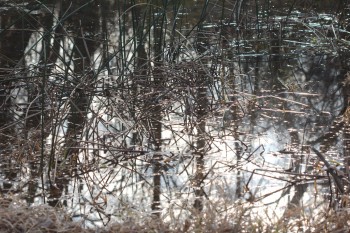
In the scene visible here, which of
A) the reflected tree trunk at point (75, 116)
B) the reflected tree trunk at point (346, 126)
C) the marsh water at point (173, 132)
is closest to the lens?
the marsh water at point (173, 132)

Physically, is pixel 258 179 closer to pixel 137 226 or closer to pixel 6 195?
pixel 137 226

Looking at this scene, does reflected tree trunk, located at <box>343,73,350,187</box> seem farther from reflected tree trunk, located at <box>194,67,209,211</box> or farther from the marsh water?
reflected tree trunk, located at <box>194,67,209,211</box>

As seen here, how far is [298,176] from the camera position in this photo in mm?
2732

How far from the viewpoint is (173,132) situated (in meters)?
3.23

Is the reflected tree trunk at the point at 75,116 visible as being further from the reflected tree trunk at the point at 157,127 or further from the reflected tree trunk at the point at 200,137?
the reflected tree trunk at the point at 200,137

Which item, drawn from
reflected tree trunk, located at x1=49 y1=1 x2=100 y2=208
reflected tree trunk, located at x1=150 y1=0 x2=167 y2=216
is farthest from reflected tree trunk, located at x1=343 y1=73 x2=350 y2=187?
reflected tree trunk, located at x1=49 y1=1 x2=100 y2=208

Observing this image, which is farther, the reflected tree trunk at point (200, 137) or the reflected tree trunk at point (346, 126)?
the reflected tree trunk at point (346, 126)

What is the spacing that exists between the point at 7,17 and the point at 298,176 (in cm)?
391

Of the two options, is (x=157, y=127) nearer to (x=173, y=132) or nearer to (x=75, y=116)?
(x=173, y=132)

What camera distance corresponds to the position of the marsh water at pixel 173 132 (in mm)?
2609

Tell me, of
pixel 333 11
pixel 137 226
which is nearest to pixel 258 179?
pixel 137 226

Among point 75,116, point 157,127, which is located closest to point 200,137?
point 157,127

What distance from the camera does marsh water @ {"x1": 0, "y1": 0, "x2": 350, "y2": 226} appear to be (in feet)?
8.56

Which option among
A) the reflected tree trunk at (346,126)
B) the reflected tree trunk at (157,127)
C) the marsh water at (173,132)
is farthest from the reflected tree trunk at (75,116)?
the reflected tree trunk at (346,126)
